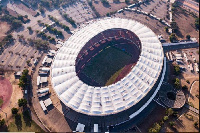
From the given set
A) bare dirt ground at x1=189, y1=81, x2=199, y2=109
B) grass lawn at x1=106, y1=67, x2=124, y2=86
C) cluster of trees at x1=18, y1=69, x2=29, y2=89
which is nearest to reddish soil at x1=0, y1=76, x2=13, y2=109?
cluster of trees at x1=18, y1=69, x2=29, y2=89

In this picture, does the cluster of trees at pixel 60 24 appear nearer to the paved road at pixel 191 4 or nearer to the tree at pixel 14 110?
the tree at pixel 14 110

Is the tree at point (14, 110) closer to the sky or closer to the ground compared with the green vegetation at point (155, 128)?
closer to the sky

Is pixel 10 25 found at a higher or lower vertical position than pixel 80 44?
higher

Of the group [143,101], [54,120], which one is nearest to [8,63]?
[54,120]

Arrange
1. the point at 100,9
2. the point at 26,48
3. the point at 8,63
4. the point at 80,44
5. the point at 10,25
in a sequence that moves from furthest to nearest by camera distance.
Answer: the point at 100,9 < the point at 10,25 < the point at 26,48 < the point at 8,63 < the point at 80,44

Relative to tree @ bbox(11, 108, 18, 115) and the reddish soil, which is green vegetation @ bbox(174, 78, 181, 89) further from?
the reddish soil

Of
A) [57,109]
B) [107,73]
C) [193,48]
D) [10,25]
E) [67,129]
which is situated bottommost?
[67,129]

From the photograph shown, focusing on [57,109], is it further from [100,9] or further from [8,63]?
[100,9]

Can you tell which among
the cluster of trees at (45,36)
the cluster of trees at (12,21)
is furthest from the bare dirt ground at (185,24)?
the cluster of trees at (12,21)
